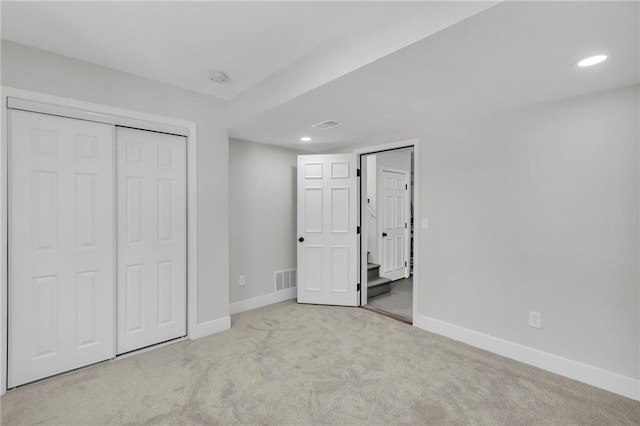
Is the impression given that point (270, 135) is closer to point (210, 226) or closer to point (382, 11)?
point (210, 226)

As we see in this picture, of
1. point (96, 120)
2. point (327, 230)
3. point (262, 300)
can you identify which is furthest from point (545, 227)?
point (96, 120)

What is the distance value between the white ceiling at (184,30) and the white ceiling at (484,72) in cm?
34

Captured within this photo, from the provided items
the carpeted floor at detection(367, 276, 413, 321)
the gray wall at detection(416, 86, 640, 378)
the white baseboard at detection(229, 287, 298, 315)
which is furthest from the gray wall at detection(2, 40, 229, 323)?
the gray wall at detection(416, 86, 640, 378)

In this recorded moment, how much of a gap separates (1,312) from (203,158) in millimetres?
1902

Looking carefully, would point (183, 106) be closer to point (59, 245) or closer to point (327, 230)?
point (59, 245)

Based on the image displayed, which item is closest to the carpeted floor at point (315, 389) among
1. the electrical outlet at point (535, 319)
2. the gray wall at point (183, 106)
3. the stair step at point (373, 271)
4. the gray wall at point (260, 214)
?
the electrical outlet at point (535, 319)

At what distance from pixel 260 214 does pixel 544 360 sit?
10.8 feet

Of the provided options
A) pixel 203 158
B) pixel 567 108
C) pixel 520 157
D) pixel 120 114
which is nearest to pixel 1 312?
pixel 120 114

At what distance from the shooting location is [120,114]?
2564 mm

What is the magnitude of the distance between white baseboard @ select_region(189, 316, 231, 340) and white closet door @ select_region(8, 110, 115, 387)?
697mm

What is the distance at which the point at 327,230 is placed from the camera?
4.05m

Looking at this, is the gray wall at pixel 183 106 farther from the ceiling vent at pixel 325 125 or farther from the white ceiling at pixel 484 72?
the ceiling vent at pixel 325 125

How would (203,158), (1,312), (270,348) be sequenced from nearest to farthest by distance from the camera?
(1,312), (270,348), (203,158)

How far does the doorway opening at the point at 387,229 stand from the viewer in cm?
431
